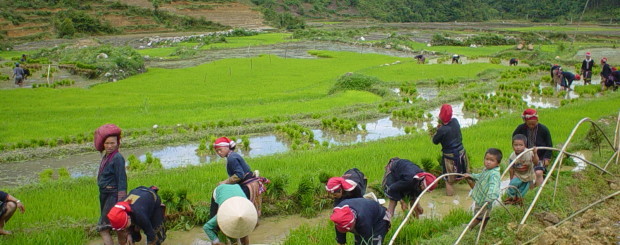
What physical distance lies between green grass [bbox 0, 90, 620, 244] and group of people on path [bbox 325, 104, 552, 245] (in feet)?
4.46

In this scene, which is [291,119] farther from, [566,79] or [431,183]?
[566,79]

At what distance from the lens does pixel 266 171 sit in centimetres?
768

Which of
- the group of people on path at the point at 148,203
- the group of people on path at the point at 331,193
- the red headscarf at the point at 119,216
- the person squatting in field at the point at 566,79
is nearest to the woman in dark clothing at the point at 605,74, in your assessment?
the person squatting in field at the point at 566,79

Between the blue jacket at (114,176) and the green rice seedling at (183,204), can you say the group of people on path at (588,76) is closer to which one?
the green rice seedling at (183,204)

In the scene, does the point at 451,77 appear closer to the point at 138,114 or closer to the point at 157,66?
the point at 138,114

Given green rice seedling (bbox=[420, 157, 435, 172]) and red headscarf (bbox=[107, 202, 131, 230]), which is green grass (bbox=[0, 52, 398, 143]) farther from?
red headscarf (bbox=[107, 202, 131, 230])

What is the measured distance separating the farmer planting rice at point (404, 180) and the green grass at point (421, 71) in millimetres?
15255

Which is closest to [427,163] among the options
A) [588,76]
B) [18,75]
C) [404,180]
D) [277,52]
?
[404,180]

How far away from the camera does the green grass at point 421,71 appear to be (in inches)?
822

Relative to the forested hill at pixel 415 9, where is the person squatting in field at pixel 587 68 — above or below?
below

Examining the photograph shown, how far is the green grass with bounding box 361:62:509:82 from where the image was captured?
20891mm

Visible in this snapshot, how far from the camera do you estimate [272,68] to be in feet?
80.8

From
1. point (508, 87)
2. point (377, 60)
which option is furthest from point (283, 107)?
point (377, 60)

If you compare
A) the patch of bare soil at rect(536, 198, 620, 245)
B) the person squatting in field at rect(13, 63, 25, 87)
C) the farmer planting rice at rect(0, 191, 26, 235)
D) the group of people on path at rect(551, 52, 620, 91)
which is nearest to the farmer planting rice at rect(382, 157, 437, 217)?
the patch of bare soil at rect(536, 198, 620, 245)
